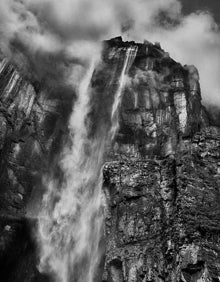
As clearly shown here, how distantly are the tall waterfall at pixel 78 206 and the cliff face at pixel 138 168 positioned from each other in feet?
5.27

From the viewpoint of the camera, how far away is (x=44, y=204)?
5469 centimetres

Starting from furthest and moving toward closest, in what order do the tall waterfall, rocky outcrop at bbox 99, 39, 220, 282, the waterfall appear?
1. the waterfall
2. the tall waterfall
3. rocky outcrop at bbox 99, 39, 220, 282

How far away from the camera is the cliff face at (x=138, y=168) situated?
116 feet

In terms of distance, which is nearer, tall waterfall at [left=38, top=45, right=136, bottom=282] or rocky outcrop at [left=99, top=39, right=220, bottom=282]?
rocky outcrop at [left=99, top=39, right=220, bottom=282]

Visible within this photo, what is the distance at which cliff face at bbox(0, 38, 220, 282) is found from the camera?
116ft

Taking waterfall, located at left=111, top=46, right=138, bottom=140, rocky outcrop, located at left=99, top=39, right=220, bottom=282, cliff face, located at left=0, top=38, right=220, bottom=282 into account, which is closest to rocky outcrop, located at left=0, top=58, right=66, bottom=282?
cliff face, located at left=0, top=38, right=220, bottom=282

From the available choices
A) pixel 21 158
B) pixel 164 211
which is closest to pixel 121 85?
pixel 21 158

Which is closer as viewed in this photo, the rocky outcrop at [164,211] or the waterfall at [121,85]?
the rocky outcrop at [164,211]

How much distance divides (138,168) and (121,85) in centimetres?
2512

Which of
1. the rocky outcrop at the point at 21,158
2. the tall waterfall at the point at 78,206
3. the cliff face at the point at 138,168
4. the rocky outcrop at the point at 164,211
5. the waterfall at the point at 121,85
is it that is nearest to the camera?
the rocky outcrop at the point at 164,211

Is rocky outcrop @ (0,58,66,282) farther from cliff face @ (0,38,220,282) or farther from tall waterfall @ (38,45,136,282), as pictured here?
tall waterfall @ (38,45,136,282)

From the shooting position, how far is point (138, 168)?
4431 cm

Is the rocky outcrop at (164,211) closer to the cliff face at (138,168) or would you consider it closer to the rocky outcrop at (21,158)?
the cliff face at (138,168)

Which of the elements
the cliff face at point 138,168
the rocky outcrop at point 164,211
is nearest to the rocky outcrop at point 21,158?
the cliff face at point 138,168
